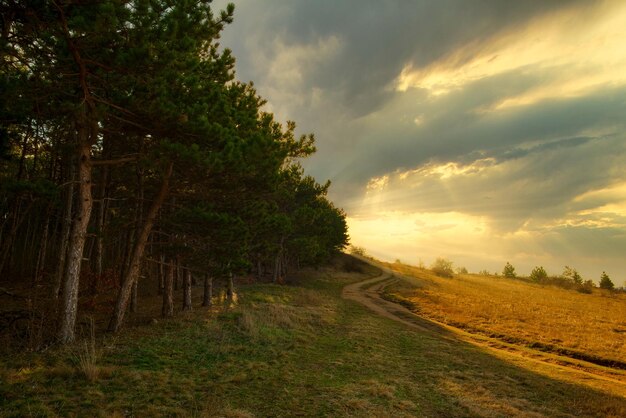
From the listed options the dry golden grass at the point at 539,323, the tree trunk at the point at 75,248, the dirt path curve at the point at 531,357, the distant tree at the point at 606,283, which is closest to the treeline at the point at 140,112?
the tree trunk at the point at 75,248

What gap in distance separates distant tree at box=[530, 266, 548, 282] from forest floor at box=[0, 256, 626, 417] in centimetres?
7096

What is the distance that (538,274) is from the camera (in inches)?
2995

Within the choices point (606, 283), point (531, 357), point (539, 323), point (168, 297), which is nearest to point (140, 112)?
point (168, 297)

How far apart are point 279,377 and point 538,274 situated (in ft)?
281

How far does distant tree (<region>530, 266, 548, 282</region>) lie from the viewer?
7384 centimetres

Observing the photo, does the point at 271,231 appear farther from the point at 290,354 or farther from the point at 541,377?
Answer: the point at 541,377

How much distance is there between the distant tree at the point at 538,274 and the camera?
73838mm

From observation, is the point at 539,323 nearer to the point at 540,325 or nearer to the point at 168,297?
the point at 540,325

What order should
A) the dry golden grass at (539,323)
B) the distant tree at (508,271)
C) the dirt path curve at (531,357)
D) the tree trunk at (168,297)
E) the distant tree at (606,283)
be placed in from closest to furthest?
the dirt path curve at (531,357) → the tree trunk at (168,297) → the dry golden grass at (539,323) → the distant tree at (606,283) → the distant tree at (508,271)

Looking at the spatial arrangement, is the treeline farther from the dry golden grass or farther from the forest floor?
the dry golden grass

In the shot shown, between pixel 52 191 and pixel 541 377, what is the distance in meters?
18.9

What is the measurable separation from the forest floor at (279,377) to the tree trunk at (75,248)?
1149mm

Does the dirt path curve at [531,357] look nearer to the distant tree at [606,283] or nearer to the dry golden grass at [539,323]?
the dry golden grass at [539,323]

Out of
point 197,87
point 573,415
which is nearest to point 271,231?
point 197,87
